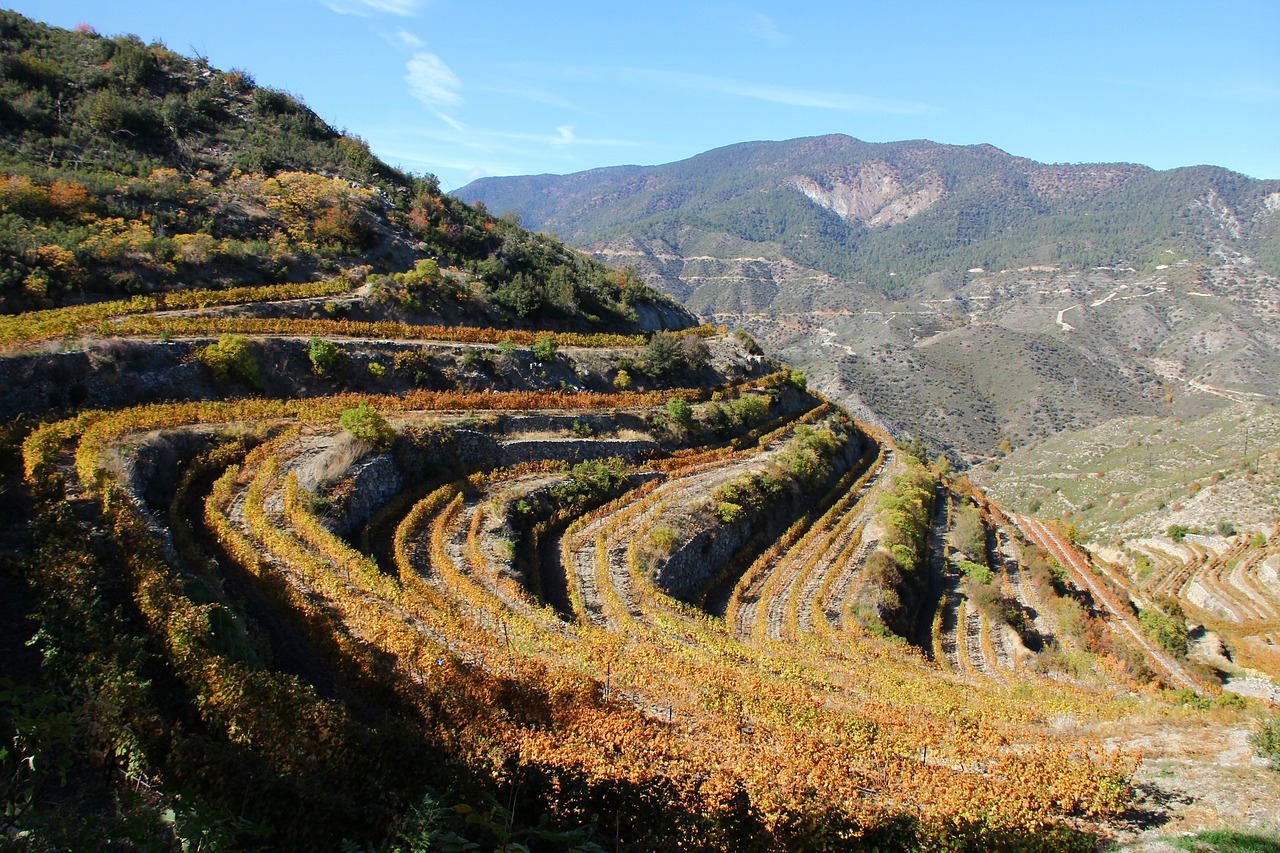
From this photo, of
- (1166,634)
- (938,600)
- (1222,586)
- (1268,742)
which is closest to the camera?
(1268,742)

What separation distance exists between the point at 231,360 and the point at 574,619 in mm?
18571

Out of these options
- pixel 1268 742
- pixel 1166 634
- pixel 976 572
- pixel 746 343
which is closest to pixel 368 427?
pixel 1268 742

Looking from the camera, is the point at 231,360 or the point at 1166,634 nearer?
the point at 231,360

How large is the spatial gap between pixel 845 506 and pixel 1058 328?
576 feet

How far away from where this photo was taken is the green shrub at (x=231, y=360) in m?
25.2

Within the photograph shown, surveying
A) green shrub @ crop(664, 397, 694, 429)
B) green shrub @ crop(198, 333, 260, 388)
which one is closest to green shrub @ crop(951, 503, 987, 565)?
green shrub @ crop(664, 397, 694, 429)

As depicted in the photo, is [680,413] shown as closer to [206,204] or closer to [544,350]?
[544,350]

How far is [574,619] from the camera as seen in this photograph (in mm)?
19047

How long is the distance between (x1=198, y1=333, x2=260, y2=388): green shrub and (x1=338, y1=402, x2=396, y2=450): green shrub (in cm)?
572

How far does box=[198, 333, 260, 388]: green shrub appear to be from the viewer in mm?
25188

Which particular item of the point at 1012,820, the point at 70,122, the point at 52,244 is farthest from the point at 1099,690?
the point at 70,122

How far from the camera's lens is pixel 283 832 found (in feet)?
22.5

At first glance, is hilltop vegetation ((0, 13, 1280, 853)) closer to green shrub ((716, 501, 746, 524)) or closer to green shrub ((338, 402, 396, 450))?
green shrub ((338, 402, 396, 450))

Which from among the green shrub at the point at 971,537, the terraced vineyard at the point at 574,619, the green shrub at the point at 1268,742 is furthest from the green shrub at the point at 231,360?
the green shrub at the point at 971,537
